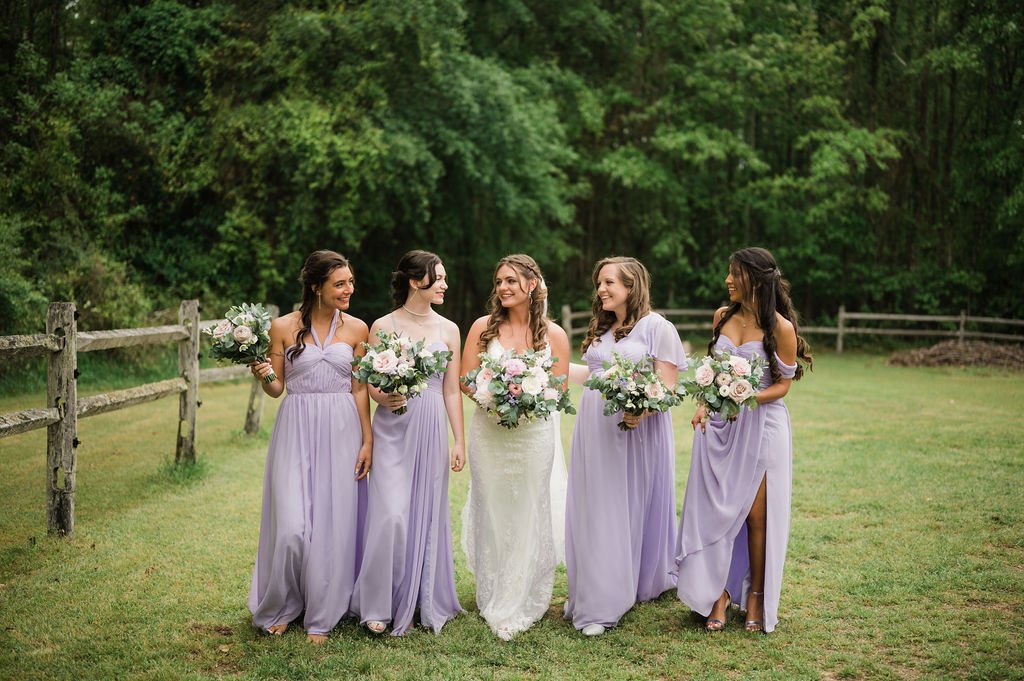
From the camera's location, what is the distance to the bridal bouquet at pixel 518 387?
5.04m

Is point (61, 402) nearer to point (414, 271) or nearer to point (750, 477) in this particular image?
point (414, 271)

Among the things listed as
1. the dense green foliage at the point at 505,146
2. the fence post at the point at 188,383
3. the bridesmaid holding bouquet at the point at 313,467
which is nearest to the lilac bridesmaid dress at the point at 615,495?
the bridesmaid holding bouquet at the point at 313,467

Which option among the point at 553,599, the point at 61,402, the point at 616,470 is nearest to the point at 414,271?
the point at 616,470

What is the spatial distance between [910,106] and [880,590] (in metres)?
25.0

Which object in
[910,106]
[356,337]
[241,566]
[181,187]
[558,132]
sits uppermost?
[910,106]

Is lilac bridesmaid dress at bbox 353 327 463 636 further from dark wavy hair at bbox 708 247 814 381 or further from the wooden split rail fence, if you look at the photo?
dark wavy hair at bbox 708 247 814 381

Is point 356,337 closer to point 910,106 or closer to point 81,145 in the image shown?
point 81,145

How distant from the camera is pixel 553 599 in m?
6.11

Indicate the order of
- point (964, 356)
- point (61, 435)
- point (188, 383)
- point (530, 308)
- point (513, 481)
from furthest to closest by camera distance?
point (964, 356) < point (188, 383) < point (61, 435) < point (530, 308) < point (513, 481)

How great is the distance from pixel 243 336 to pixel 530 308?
182cm

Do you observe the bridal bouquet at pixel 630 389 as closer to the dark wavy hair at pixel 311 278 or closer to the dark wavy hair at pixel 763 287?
the dark wavy hair at pixel 763 287

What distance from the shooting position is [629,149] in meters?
26.2

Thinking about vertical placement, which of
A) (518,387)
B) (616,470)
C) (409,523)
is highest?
(518,387)

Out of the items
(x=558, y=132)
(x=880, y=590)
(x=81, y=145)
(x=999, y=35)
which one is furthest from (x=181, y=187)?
(x=999, y=35)
